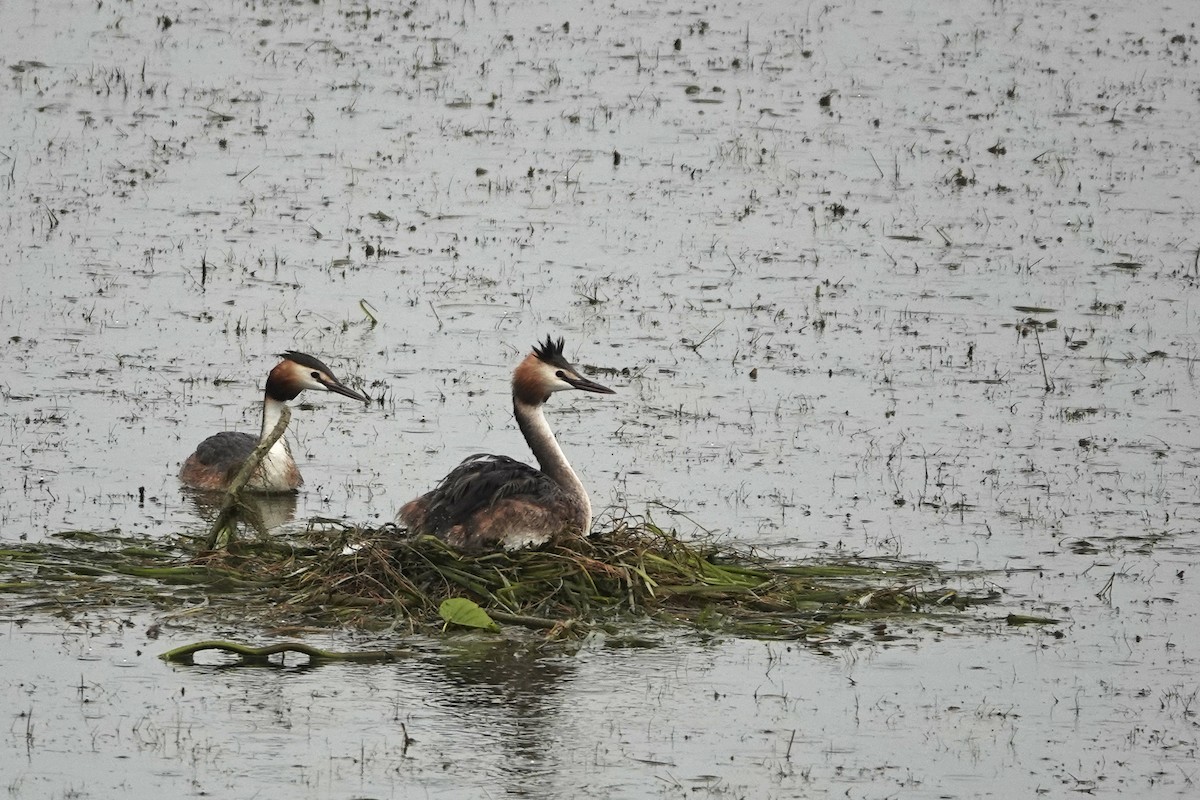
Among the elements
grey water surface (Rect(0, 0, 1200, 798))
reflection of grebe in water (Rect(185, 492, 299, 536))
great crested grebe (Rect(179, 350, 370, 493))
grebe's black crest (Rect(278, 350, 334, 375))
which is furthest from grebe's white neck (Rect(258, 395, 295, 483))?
grey water surface (Rect(0, 0, 1200, 798))

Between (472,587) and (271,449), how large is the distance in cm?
293

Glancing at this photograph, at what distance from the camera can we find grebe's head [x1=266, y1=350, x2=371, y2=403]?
541 inches

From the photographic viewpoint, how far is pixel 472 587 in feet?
36.3

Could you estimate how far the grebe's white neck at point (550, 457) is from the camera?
462 inches

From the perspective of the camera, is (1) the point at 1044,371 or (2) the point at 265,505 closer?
(2) the point at 265,505

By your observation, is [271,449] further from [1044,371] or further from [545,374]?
[1044,371]

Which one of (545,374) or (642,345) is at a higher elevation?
(545,374)

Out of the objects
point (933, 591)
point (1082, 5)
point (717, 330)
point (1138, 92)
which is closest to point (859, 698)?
point (933, 591)

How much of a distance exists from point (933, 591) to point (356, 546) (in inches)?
123

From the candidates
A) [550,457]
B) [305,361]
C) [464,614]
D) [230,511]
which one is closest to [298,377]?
[305,361]

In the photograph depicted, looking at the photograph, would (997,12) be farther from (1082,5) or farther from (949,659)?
(949,659)

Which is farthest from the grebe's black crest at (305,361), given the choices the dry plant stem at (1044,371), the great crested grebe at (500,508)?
the dry plant stem at (1044,371)

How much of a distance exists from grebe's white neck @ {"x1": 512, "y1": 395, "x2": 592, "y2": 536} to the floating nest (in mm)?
186

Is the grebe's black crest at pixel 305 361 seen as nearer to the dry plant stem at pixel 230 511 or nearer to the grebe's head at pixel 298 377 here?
the grebe's head at pixel 298 377
